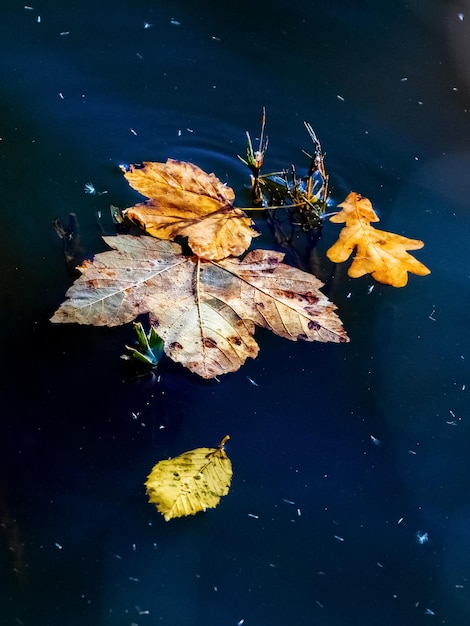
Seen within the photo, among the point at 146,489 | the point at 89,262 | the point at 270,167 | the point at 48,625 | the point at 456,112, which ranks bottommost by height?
the point at 48,625

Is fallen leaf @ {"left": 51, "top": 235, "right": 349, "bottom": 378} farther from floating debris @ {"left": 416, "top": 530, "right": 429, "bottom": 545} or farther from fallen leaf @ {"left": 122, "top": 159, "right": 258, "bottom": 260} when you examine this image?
floating debris @ {"left": 416, "top": 530, "right": 429, "bottom": 545}

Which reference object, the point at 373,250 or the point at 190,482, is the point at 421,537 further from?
the point at 373,250

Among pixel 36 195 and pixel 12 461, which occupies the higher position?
pixel 36 195

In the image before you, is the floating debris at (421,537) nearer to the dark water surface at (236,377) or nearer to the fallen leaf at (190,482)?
the dark water surface at (236,377)

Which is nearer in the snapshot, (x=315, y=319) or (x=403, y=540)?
(x=403, y=540)

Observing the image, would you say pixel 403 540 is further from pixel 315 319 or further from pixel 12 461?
pixel 12 461

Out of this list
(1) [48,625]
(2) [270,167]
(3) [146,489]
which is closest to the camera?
(1) [48,625]

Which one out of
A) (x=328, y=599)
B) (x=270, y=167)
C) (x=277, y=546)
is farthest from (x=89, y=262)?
(x=328, y=599)

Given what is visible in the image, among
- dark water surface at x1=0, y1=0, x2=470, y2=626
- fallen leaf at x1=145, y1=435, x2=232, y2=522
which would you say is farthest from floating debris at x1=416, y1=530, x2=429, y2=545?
fallen leaf at x1=145, y1=435, x2=232, y2=522
